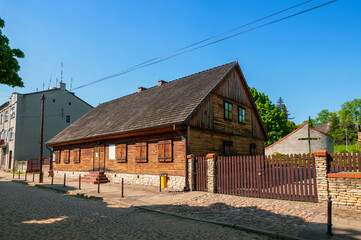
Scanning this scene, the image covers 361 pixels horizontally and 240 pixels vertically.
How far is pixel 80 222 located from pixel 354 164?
9579mm

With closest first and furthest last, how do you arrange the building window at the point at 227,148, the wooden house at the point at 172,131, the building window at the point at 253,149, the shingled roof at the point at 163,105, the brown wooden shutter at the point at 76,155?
the wooden house at the point at 172,131, the shingled roof at the point at 163,105, the building window at the point at 227,148, the building window at the point at 253,149, the brown wooden shutter at the point at 76,155

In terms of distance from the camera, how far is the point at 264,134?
77.9 ft

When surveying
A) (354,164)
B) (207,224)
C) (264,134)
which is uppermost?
(264,134)

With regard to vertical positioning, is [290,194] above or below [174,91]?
below

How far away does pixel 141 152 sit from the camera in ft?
56.4

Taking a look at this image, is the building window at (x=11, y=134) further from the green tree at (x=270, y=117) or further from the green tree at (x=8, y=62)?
the green tree at (x=270, y=117)

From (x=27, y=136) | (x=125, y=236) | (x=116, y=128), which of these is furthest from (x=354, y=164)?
(x=27, y=136)

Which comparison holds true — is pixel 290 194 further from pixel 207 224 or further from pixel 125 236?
pixel 125 236

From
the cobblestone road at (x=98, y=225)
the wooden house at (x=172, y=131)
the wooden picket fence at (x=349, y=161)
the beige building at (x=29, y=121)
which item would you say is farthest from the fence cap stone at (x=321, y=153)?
the beige building at (x=29, y=121)

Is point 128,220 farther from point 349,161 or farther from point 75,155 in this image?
point 75,155

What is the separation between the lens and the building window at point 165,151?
15.3 metres

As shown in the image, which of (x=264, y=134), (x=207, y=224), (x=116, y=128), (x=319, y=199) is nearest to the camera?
(x=207, y=224)

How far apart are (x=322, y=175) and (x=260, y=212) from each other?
2.86m

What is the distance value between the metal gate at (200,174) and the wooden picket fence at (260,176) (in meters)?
0.82
